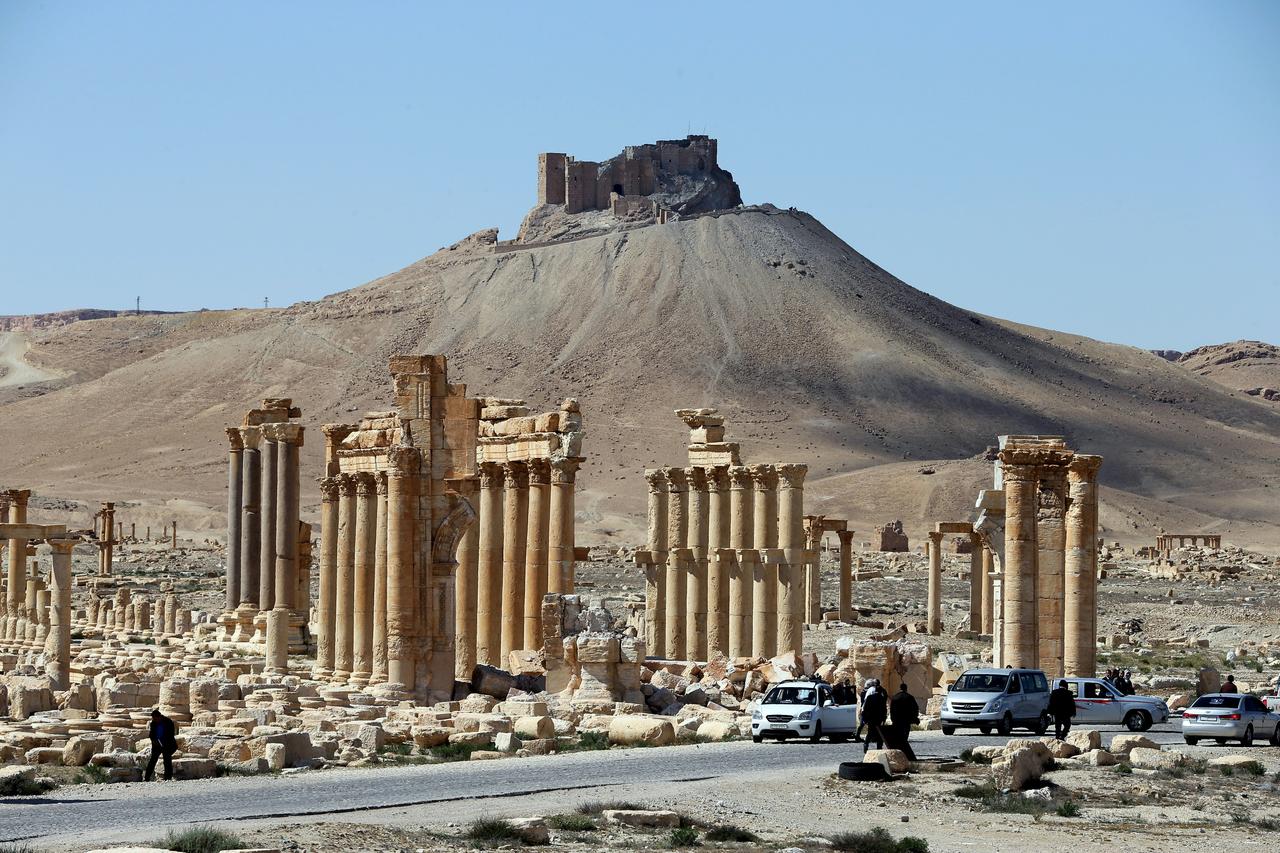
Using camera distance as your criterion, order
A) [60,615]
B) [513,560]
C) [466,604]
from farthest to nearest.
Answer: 1. [466,604]
2. [513,560]
3. [60,615]

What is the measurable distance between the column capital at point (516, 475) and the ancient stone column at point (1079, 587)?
938 centimetres

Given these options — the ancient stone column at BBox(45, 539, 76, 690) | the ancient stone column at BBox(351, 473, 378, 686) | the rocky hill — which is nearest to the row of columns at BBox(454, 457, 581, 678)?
the ancient stone column at BBox(351, 473, 378, 686)

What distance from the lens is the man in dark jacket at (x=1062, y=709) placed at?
28234 mm

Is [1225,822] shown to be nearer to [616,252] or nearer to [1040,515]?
[1040,515]

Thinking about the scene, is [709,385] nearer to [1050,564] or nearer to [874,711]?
[1050,564]

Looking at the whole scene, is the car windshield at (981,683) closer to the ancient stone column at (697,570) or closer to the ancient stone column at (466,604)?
the ancient stone column at (466,604)

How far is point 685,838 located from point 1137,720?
14568mm

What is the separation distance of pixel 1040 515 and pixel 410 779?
13579 mm

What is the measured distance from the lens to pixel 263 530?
4591 cm

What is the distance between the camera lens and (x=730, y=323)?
170 m

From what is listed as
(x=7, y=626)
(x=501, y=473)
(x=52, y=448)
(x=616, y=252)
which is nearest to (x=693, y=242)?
(x=616, y=252)

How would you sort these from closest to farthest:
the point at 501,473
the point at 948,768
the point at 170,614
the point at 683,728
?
the point at 948,768 → the point at 683,728 → the point at 501,473 → the point at 170,614

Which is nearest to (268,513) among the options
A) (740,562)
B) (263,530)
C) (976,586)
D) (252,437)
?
(263,530)

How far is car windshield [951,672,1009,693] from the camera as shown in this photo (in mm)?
29109
